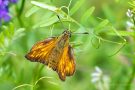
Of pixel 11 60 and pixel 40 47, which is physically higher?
pixel 40 47

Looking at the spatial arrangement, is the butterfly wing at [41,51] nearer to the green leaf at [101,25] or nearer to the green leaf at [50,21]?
the green leaf at [50,21]

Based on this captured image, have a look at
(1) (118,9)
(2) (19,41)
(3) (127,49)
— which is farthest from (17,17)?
(1) (118,9)

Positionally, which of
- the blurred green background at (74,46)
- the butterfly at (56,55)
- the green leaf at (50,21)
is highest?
the green leaf at (50,21)

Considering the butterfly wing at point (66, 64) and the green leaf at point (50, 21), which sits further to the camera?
the green leaf at point (50, 21)

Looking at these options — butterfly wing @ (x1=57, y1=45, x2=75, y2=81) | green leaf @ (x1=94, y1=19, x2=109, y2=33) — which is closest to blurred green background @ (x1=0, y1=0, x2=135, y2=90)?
green leaf @ (x1=94, y1=19, x2=109, y2=33)

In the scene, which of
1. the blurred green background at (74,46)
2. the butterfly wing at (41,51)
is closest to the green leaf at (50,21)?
A: the blurred green background at (74,46)

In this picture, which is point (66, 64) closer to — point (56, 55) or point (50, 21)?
point (56, 55)

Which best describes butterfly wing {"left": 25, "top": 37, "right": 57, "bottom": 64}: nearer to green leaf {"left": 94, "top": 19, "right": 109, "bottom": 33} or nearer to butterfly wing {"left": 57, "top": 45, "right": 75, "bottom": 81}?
butterfly wing {"left": 57, "top": 45, "right": 75, "bottom": 81}

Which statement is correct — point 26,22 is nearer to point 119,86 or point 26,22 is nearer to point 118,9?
point 119,86
